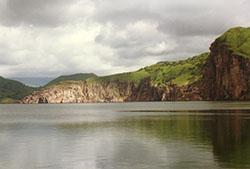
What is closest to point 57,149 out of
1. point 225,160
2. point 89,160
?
point 89,160

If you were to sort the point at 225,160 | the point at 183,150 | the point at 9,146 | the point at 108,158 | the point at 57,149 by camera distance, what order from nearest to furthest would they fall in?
1. the point at 225,160
2. the point at 108,158
3. the point at 183,150
4. the point at 57,149
5. the point at 9,146

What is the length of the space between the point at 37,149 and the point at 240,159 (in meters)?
23.0

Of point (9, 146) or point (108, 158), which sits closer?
point (108, 158)

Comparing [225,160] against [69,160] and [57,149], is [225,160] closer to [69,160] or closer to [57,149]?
[69,160]

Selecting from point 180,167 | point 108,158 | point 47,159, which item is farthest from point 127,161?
point 47,159

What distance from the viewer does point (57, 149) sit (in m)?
37.1

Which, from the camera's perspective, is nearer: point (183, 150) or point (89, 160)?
point (89, 160)

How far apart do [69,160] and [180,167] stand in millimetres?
10834

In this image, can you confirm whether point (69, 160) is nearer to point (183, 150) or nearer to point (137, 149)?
point (137, 149)

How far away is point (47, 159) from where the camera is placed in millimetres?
31141

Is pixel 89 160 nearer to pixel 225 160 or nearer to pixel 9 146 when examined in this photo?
pixel 225 160

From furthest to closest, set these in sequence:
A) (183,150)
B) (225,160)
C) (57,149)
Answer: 1. (57,149)
2. (183,150)
3. (225,160)

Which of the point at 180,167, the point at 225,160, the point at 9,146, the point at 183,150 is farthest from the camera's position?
the point at 9,146

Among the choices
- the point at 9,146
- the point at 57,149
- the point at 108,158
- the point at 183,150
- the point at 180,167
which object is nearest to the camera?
the point at 180,167
